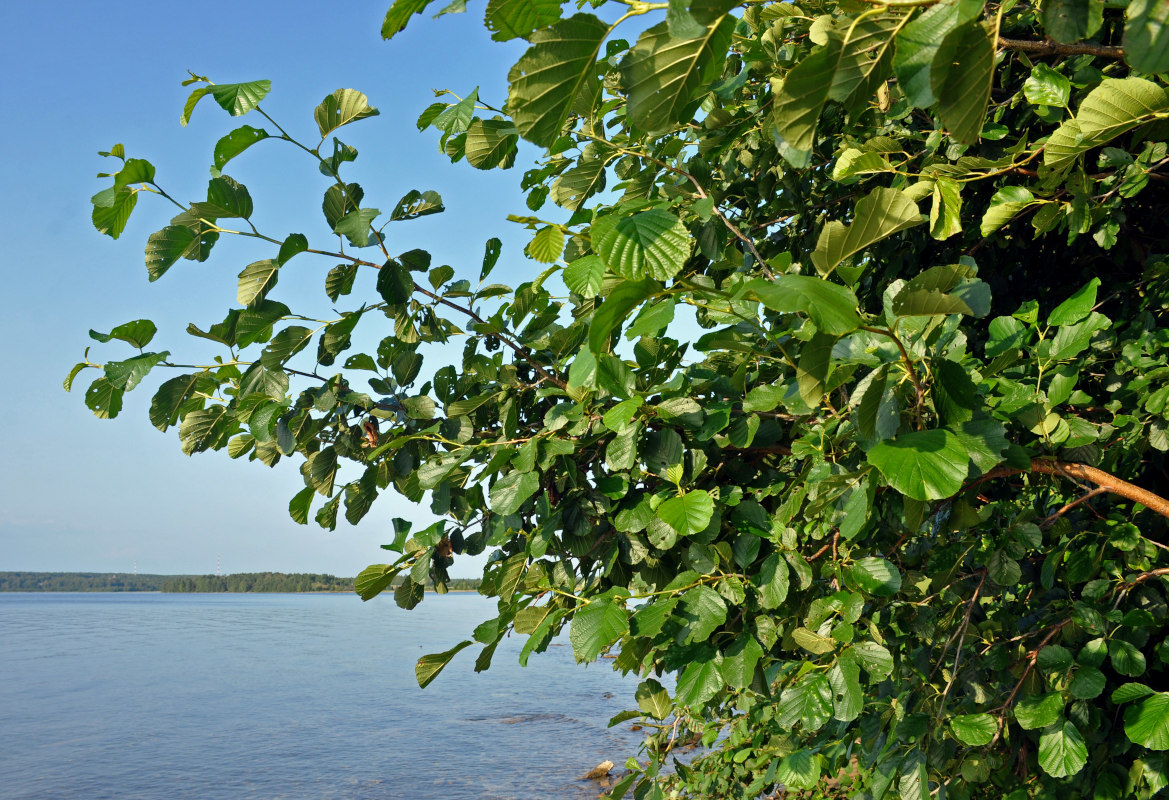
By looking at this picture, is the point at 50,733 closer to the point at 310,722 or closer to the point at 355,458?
the point at 310,722

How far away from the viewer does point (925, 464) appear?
0.89m

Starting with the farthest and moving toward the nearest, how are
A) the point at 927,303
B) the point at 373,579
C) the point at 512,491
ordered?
the point at 373,579 < the point at 512,491 < the point at 927,303

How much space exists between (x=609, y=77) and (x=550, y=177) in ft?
1.50

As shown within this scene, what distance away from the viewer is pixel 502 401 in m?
1.74

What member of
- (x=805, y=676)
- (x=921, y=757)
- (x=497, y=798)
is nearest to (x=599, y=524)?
(x=805, y=676)

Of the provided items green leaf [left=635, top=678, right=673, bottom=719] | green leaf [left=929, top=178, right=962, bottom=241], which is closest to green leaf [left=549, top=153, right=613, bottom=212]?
green leaf [left=929, top=178, right=962, bottom=241]

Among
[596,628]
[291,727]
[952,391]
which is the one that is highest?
[952,391]

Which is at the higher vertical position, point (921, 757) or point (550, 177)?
point (550, 177)

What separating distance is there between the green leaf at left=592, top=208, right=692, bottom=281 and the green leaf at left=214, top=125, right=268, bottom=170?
0.72 m

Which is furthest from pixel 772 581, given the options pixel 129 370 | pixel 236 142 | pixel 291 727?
pixel 291 727

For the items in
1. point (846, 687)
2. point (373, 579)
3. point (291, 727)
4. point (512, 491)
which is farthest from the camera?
point (291, 727)

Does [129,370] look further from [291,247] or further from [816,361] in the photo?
[816,361]

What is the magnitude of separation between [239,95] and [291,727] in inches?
695

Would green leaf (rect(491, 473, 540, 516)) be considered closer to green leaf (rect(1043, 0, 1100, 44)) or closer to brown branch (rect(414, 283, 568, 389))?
brown branch (rect(414, 283, 568, 389))
